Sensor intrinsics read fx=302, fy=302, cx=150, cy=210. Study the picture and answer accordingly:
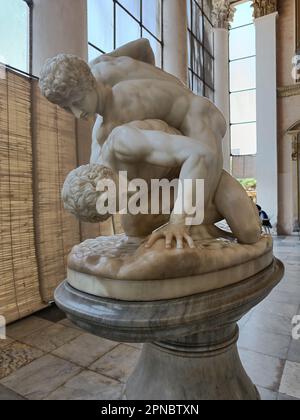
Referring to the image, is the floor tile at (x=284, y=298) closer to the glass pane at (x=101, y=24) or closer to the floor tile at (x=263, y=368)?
the floor tile at (x=263, y=368)

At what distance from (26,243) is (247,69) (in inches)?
363

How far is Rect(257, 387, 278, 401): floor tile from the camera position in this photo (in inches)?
64.3

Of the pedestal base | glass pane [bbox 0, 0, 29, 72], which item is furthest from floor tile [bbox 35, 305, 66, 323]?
glass pane [bbox 0, 0, 29, 72]

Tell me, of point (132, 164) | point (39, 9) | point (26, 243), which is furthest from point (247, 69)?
point (132, 164)

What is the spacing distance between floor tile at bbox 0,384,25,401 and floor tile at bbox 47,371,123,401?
0.18 metres

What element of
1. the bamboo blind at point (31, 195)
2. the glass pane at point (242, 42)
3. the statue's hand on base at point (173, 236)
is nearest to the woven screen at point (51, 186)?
the bamboo blind at point (31, 195)

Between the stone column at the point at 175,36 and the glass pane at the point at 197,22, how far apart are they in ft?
9.96

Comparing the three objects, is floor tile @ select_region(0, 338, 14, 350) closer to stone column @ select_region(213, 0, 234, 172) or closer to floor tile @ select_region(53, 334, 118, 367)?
floor tile @ select_region(53, 334, 118, 367)

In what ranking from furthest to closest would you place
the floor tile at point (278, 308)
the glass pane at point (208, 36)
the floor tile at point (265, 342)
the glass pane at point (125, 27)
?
1. the glass pane at point (208, 36)
2. the glass pane at point (125, 27)
3. the floor tile at point (278, 308)
4. the floor tile at point (265, 342)

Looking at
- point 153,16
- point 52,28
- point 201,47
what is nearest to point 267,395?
point 52,28

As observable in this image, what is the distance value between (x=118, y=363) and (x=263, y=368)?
948 mm

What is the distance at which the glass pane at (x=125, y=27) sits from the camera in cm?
482

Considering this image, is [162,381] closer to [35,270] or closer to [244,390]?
[244,390]

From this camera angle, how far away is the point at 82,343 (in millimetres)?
2326
